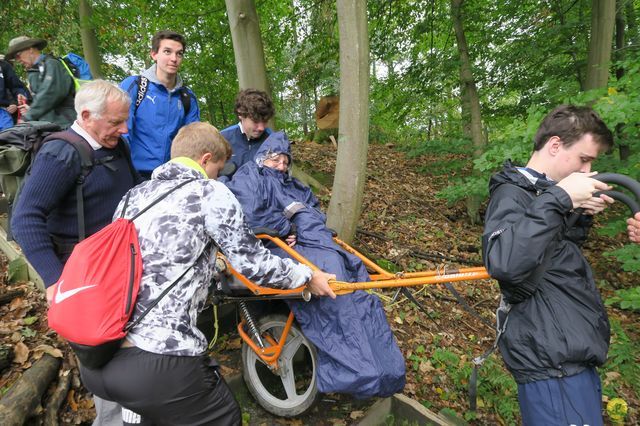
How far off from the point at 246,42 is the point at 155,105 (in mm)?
2481

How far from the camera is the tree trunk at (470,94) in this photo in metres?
7.40

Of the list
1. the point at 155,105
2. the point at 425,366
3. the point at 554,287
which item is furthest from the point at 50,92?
the point at 425,366

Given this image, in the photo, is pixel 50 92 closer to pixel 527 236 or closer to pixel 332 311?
pixel 332 311

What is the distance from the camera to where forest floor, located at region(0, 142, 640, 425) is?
292 centimetres

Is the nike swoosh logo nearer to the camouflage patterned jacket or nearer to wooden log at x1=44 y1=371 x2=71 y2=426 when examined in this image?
the camouflage patterned jacket

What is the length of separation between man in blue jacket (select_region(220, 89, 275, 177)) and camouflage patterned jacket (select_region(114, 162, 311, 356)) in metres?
1.73

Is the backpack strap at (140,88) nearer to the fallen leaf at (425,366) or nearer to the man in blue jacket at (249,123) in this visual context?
the man in blue jacket at (249,123)

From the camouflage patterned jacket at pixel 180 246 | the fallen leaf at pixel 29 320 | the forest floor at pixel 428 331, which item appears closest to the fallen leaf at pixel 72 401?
the forest floor at pixel 428 331

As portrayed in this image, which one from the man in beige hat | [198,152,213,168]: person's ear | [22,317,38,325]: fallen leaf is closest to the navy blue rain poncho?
[198,152,213,168]: person's ear

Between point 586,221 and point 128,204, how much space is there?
214 centimetres

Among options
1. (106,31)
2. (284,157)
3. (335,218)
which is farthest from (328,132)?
(284,157)

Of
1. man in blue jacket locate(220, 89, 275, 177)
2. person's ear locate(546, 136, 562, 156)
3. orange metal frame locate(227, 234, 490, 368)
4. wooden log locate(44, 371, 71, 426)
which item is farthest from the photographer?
man in blue jacket locate(220, 89, 275, 177)

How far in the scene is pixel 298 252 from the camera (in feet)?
8.62

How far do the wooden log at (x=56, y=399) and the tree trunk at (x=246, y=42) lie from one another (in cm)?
402
